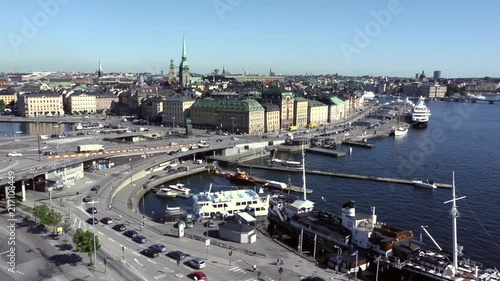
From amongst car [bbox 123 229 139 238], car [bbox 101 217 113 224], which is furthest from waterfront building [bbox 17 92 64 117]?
car [bbox 123 229 139 238]

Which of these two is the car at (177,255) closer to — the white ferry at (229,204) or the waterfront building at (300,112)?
the white ferry at (229,204)

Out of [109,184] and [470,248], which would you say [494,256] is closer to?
[470,248]

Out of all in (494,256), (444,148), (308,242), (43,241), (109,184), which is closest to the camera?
(43,241)

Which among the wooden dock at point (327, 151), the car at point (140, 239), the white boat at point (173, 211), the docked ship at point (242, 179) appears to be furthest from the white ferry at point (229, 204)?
the wooden dock at point (327, 151)

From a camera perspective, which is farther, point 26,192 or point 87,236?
point 26,192

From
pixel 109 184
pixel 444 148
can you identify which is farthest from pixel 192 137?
pixel 444 148

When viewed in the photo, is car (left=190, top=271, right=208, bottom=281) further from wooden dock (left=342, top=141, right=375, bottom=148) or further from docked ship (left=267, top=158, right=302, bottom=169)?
wooden dock (left=342, top=141, right=375, bottom=148)
